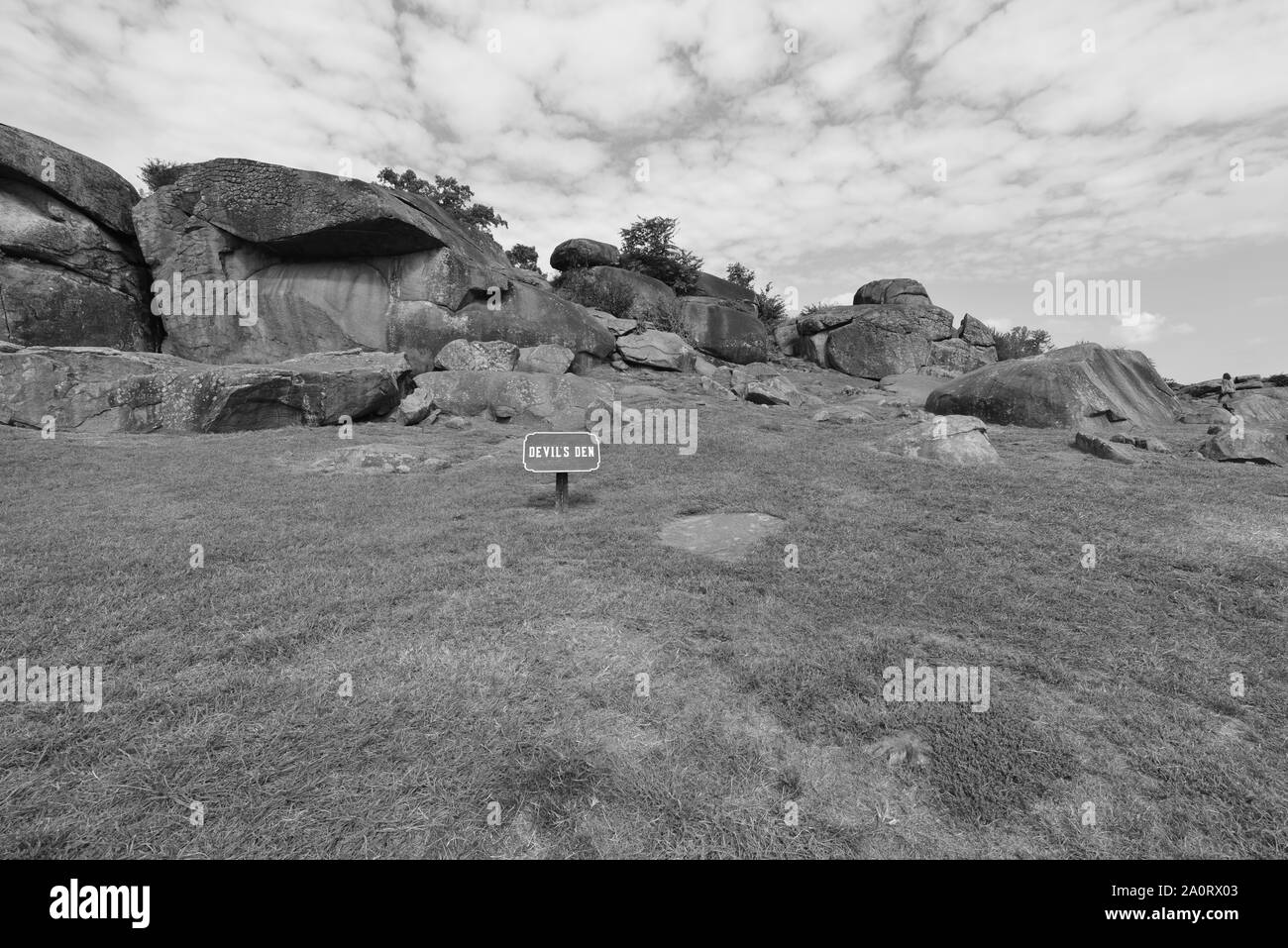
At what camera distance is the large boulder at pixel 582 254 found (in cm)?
3297

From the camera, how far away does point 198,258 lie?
73.6 ft

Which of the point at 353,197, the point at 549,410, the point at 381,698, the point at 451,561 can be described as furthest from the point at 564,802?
the point at 353,197

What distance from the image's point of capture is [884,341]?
30.8 m

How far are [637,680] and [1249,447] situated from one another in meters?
15.1

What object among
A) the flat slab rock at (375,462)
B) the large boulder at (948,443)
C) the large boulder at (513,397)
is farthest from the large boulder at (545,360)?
the large boulder at (948,443)

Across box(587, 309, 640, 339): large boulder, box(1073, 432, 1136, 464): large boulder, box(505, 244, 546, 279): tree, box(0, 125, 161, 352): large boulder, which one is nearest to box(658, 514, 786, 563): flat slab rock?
box(1073, 432, 1136, 464): large boulder

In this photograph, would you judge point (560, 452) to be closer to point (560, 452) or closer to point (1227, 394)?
point (560, 452)

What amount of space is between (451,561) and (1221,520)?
10.2 meters

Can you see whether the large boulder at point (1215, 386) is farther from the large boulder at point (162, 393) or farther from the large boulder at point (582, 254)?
the large boulder at point (162, 393)

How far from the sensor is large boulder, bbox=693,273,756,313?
3484 centimetres

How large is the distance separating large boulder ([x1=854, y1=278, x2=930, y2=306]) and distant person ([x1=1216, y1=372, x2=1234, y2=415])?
13.6 meters

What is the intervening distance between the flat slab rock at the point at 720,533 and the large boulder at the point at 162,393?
1393cm

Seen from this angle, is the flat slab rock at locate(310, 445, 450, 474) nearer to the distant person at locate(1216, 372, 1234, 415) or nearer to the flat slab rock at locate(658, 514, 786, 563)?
the flat slab rock at locate(658, 514, 786, 563)

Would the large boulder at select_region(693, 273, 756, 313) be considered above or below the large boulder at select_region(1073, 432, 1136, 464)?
above
